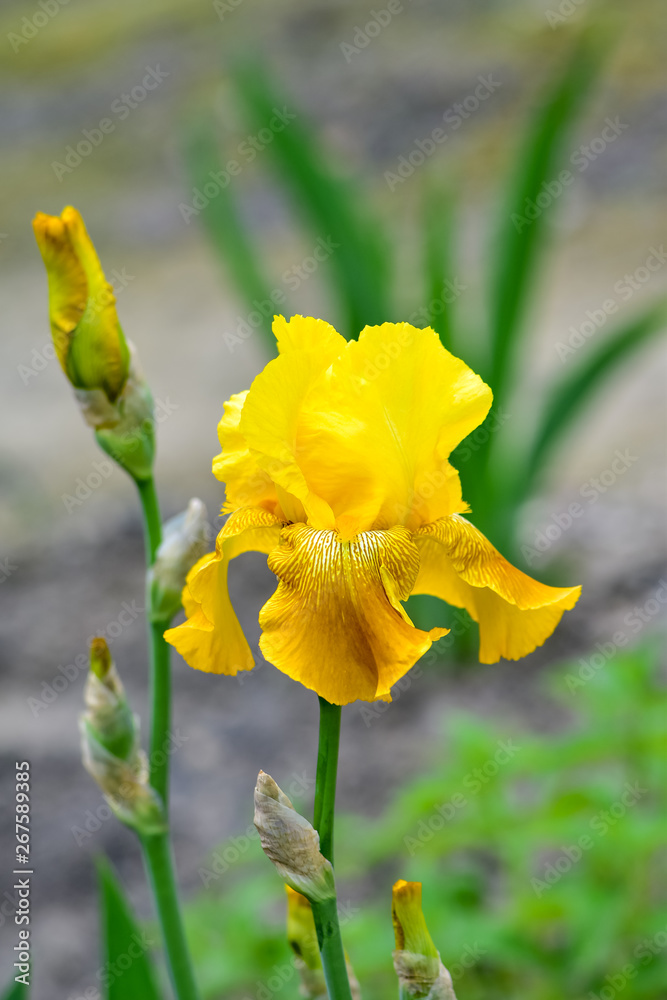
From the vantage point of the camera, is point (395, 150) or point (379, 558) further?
point (395, 150)

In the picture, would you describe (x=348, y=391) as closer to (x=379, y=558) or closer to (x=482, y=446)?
(x=379, y=558)

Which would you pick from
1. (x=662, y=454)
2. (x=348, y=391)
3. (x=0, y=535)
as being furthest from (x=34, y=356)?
(x=348, y=391)
